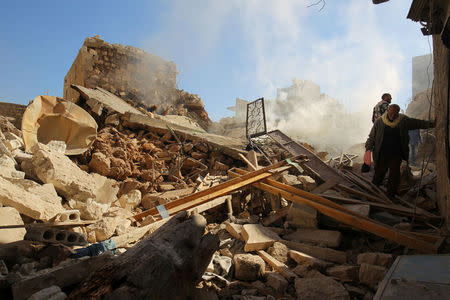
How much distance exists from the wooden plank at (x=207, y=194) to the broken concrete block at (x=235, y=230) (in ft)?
1.80

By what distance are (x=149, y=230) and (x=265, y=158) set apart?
4.61 metres

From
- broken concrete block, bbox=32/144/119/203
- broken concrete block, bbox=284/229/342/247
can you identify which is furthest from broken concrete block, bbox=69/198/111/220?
broken concrete block, bbox=284/229/342/247

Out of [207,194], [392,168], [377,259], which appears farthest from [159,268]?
[392,168]

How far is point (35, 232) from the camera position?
112 inches

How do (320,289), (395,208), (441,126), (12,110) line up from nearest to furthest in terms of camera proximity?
1. (320,289)
2. (441,126)
3. (395,208)
4. (12,110)

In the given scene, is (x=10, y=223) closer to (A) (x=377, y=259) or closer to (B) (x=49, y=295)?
(B) (x=49, y=295)

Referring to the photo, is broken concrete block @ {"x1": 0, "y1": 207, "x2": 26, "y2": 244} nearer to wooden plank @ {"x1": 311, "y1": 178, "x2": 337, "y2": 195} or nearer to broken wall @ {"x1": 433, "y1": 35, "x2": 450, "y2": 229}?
wooden plank @ {"x1": 311, "y1": 178, "x2": 337, "y2": 195}

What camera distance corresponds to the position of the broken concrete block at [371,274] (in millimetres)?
2706

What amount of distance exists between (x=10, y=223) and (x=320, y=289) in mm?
3350

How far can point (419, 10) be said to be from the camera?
3793 millimetres

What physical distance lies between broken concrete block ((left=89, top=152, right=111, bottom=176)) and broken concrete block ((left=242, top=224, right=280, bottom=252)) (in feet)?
12.5

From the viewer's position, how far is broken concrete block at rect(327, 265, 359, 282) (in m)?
2.89

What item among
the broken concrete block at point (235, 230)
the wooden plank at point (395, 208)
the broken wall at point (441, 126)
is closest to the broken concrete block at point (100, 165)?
the broken concrete block at point (235, 230)

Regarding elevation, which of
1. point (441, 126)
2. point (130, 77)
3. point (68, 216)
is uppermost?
point (130, 77)
